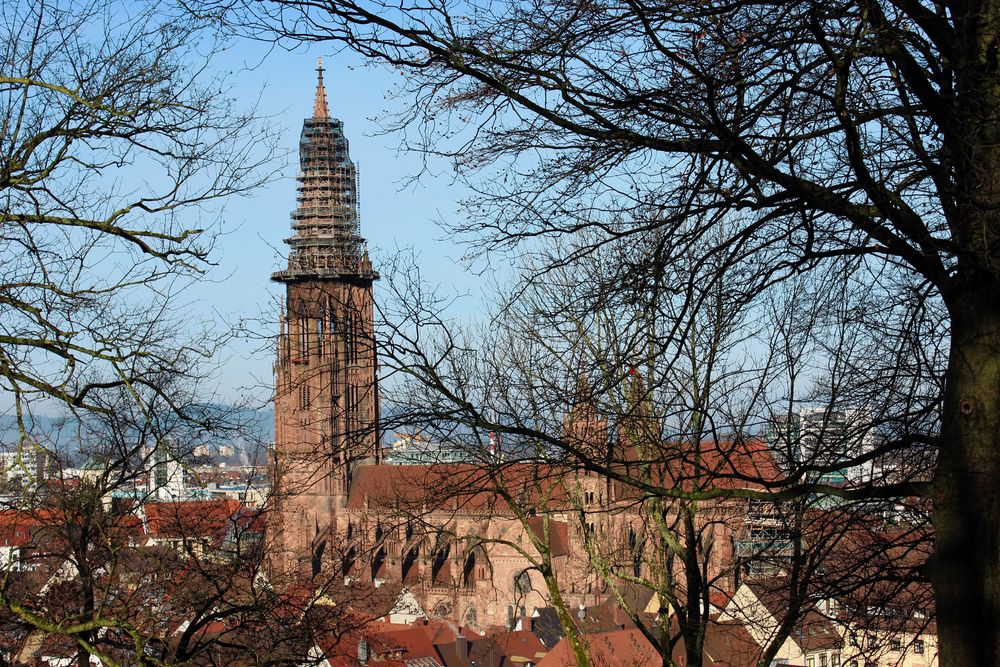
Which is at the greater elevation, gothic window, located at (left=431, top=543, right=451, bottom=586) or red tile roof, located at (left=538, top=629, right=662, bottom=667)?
gothic window, located at (left=431, top=543, right=451, bottom=586)

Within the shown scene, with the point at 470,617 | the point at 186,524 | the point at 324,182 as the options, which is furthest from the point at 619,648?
the point at 324,182

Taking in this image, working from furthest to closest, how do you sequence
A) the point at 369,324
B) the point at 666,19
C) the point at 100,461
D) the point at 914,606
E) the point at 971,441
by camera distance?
the point at 100,461
the point at 369,324
the point at 914,606
the point at 666,19
the point at 971,441

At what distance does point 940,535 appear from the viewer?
14.2ft

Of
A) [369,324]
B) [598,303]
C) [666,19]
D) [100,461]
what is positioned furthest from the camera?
[100,461]

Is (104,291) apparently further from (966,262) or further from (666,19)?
(966,262)

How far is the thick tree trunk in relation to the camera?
416 cm

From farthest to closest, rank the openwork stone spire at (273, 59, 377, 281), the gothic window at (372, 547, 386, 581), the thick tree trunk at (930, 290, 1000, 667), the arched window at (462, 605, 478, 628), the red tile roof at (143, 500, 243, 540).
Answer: the openwork stone spire at (273, 59, 377, 281)
the gothic window at (372, 547, 386, 581)
the arched window at (462, 605, 478, 628)
the red tile roof at (143, 500, 243, 540)
the thick tree trunk at (930, 290, 1000, 667)

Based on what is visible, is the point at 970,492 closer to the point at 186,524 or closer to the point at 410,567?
the point at 186,524

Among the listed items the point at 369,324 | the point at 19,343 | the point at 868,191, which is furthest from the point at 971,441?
the point at 19,343

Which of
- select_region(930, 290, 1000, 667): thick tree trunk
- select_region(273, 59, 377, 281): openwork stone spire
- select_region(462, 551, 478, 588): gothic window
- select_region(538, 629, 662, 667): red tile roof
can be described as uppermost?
select_region(273, 59, 377, 281): openwork stone spire

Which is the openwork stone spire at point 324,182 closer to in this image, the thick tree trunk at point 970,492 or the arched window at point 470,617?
the arched window at point 470,617

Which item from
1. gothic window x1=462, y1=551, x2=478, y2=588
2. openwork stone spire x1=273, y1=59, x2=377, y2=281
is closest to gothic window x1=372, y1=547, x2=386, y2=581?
gothic window x1=462, y1=551, x2=478, y2=588

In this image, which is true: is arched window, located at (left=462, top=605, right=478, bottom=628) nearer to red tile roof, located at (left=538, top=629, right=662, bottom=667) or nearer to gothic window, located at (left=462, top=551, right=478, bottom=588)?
gothic window, located at (left=462, top=551, right=478, bottom=588)

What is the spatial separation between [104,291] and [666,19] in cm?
407
